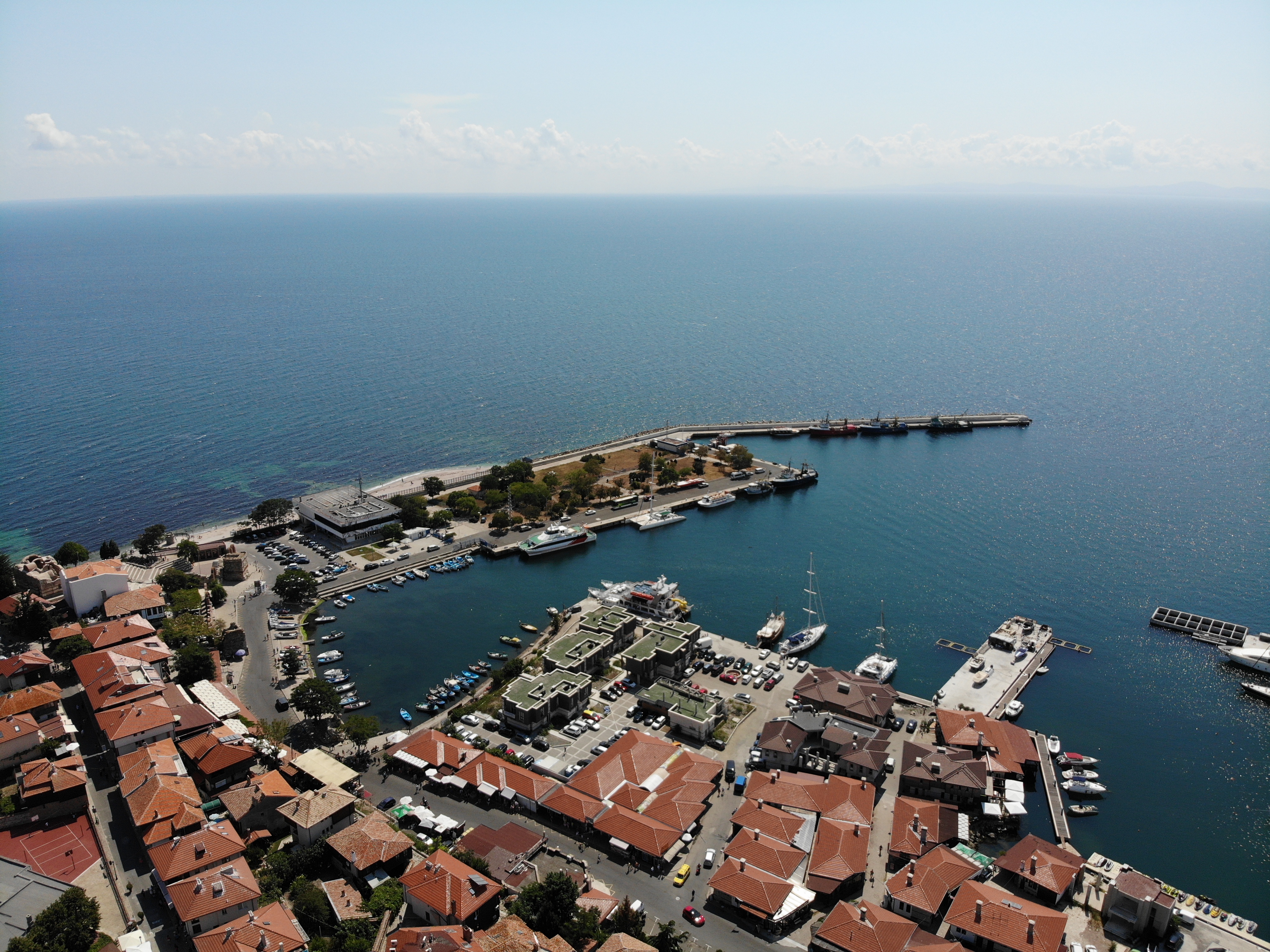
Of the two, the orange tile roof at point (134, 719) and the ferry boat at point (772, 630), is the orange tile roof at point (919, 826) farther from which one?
the orange tile roof at point (134, 719)

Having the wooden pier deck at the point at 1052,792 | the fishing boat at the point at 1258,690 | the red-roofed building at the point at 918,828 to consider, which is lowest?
the wooden pier deck at the point at 1052,792

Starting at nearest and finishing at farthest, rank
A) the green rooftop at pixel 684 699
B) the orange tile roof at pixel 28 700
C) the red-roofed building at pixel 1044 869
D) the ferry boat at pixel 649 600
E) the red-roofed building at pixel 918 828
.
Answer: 1. the red-roofed building at pixel 1044 869
2. the red-roofed building at pixel 918 828
3. the orange tile roof at pixel 28 700
4. the green rooftop at pixel 684 699
5. the ferry boat at pixel 649 600

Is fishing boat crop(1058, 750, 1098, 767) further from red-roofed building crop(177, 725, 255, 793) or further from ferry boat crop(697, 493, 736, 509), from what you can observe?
red-roofed building crop(177, 725, 255, 793)

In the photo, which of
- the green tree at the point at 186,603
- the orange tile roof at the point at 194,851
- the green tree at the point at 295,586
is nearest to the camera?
the orange tile roof at the point at 194,851

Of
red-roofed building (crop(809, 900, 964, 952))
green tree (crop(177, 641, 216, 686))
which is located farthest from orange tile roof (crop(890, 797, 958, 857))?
green tree (crop(177, 641, 216, 686))

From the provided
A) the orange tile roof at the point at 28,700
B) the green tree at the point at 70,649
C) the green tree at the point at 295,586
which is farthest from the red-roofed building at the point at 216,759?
the green tree at the point at 295,586
